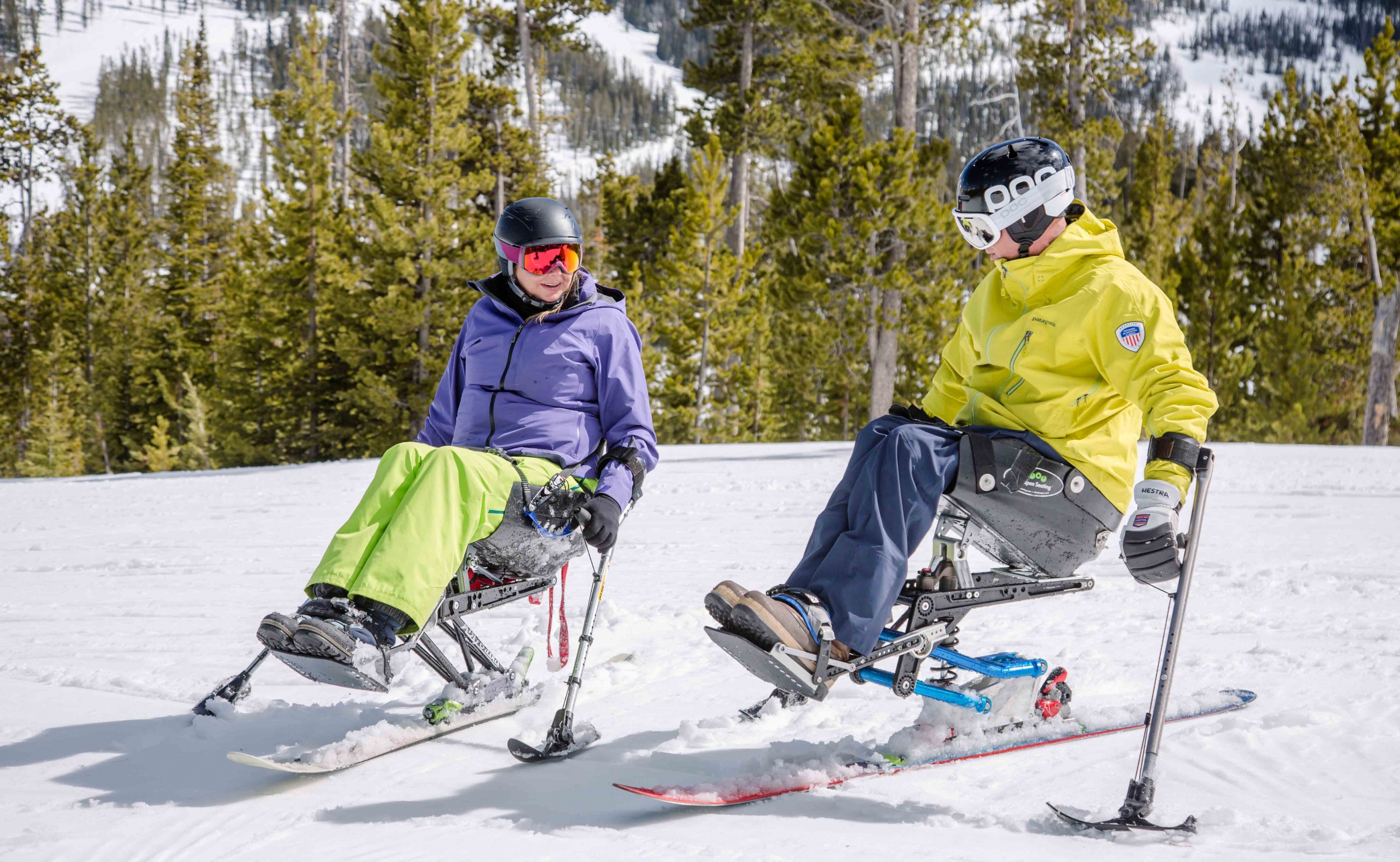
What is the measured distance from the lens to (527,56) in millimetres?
21906

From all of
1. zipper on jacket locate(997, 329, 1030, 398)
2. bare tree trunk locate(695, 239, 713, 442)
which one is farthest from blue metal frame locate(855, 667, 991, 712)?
bare tree trunk locate(695, 239, 713, 442)

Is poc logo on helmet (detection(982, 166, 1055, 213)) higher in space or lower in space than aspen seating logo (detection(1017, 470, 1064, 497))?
higher

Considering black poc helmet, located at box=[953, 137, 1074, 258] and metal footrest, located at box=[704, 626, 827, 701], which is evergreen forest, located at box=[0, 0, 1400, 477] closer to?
black poc helmet, located at box=[953, 137, 1074, 258]

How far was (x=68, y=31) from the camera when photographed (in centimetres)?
15012

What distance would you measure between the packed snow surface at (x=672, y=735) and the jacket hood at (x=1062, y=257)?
136cm

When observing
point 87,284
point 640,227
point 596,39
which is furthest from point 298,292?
point 596,39

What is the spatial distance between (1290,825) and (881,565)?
1.14 m

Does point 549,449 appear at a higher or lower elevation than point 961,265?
higher

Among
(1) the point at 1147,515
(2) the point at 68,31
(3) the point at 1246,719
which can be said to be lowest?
(3) the point at 1246,719

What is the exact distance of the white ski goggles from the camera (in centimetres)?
264

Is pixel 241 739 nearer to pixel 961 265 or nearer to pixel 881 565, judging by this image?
pixel 881 565

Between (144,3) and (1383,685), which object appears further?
(144,3)

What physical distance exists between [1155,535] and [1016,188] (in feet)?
3.40

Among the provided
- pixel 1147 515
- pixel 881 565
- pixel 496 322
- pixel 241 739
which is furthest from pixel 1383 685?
pixel 241 739
